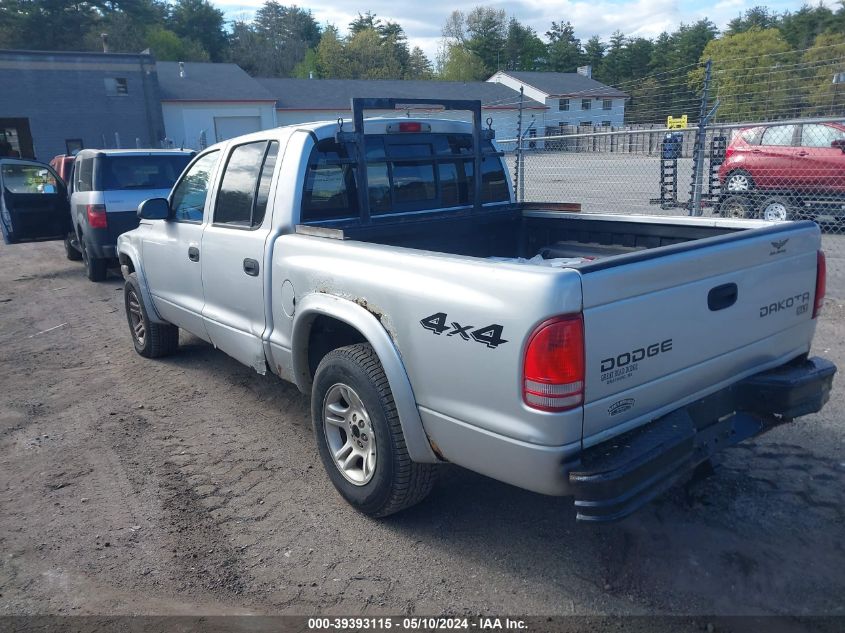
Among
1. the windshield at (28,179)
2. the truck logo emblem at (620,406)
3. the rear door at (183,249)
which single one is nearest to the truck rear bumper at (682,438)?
the truck logo emblem at (620,406)

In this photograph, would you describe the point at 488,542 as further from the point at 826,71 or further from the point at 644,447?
the point at 826,71

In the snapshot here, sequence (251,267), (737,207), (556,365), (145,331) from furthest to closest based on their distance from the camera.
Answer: (737,207), (145,331), (251,267), (556,365)

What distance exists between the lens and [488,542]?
3.41 m

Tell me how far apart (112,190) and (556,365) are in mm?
9182

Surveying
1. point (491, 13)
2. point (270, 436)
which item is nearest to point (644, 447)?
point (270, 436)

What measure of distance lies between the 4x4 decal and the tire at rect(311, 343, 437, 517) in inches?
19.8

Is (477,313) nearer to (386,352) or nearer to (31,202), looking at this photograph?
(386,352)

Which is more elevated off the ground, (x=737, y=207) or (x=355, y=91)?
(x=355, y=91)

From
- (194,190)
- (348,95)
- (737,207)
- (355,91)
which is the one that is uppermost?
(355,91)

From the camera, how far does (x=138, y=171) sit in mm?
10289

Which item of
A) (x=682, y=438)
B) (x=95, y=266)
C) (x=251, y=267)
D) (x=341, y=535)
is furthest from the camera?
(x=95, y=266)

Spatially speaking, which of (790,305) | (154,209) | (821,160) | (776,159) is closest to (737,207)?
(776,159)

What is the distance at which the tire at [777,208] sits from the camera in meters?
11.5

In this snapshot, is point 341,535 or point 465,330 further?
point 341,535
